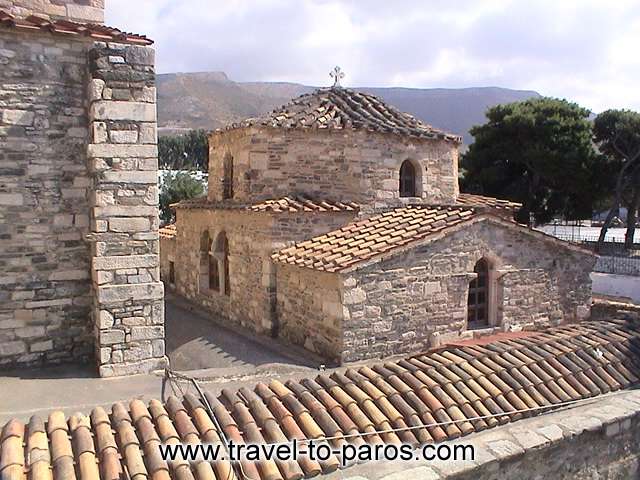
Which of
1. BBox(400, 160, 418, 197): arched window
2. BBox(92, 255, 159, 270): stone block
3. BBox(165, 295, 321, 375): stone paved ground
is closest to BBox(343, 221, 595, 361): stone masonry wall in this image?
BBox(165, 295, 321, 375): stone paved ground

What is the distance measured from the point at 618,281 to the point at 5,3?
19.1 meters

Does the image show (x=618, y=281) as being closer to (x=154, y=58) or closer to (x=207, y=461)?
(x=154, y=58)

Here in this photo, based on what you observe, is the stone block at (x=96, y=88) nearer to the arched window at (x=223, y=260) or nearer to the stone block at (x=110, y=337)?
the stone block at (x=110, y=337)

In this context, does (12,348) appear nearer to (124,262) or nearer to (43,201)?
(124,262)

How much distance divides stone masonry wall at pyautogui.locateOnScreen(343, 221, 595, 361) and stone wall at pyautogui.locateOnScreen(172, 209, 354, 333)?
87.4 inches

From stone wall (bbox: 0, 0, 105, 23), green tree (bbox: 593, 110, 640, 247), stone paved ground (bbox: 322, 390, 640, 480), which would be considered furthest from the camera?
green tree (bbox: 593, 110, 640, 247)

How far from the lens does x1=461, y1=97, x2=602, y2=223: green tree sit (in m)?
26.4

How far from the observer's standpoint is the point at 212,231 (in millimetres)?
13523

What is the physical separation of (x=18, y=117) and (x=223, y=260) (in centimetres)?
638

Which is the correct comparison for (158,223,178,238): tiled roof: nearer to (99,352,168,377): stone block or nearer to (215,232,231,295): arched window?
(215,232,231,295): arched window

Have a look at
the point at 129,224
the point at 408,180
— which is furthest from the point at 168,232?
the point at 129,224

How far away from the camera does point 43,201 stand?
7703 mm

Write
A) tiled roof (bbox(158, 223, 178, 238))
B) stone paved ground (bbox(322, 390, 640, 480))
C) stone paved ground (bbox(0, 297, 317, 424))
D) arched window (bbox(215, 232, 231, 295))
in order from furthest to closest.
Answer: tiled roof (bbox(158, 223, 178, 238))
arched window (bbox(215, 232, 231, 295))
stone paved ground (bbox(0, 297, 317, 424))
stone paved ground (bbox(322, 390, 640, 480))

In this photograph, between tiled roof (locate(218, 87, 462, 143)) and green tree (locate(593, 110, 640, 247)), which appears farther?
green tree (locate(593, 110, 640, 247))
